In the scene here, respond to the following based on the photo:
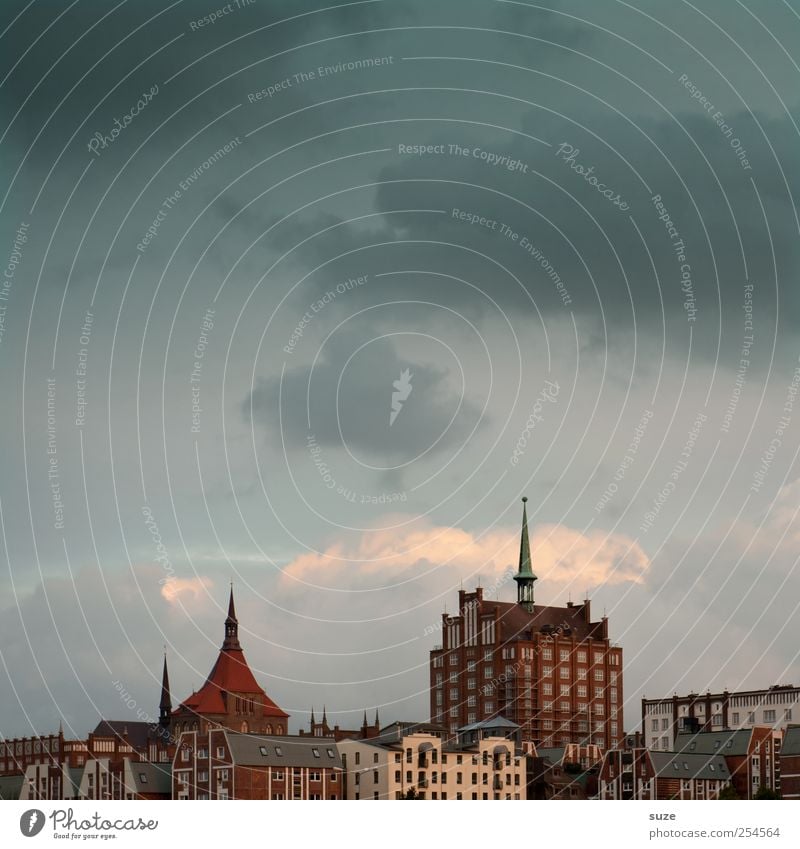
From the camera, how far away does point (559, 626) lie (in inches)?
6535

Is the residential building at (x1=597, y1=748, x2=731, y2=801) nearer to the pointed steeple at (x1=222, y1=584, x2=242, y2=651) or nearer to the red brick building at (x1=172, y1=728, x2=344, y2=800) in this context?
the red brick building at (x1=172, y1=728, x2=344, y2=800)

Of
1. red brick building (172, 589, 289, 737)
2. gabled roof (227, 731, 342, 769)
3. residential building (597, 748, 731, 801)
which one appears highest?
red brick building (172, 589, 289, 737)

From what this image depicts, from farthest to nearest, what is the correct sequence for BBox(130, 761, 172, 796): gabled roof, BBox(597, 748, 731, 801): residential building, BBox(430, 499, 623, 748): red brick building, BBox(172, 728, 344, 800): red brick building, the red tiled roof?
the red tiled roof < BBox(430, 499, 623, 748): red brick building < BBox(597, 748, 731, 801): residential building < BBox(130, 761, 172, 796): gabled roof < BBox(172, 728, 344, 800): red brick building

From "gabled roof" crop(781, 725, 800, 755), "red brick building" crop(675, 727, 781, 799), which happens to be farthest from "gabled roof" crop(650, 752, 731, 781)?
"gabled roof" crop(781, 725, 800, 755)

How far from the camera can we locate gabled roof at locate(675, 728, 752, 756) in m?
115

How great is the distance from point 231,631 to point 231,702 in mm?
10425

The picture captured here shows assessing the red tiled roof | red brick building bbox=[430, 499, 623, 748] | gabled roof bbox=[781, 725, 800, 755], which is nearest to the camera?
gabled roof bbox=[781, 725, 800, 755]

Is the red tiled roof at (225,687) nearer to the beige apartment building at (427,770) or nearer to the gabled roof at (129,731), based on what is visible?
the gabled roof at (129,731)

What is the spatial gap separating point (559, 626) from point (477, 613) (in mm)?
8463

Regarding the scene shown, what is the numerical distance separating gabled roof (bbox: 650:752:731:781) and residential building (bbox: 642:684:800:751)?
22790 mm

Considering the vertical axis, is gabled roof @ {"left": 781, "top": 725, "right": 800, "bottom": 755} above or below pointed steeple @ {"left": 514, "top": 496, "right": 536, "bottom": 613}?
below
